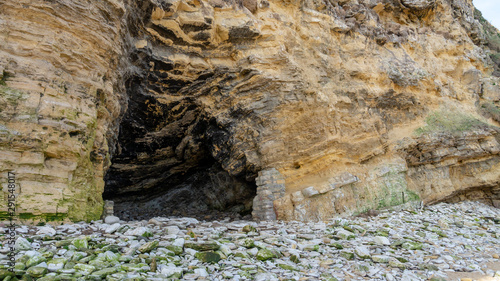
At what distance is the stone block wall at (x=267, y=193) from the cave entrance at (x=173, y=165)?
0.66 meters

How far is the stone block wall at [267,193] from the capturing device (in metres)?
8.91

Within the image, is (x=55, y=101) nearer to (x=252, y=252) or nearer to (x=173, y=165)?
(x=252, y=252)

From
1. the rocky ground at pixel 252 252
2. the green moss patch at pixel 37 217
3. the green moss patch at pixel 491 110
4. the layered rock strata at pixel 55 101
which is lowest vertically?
the rocky ground at pixel 252 252

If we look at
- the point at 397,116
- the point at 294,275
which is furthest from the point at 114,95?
the point at 397,116

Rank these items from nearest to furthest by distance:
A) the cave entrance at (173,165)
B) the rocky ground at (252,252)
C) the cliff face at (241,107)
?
the rocky ground at (252,252)
the cliff face at (241,107)
the cave entrance at (173,165)

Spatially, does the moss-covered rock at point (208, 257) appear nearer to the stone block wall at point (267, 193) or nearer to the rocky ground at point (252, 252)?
the rocky ground at point (252, 252)

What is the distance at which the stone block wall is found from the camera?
8914 millimetres

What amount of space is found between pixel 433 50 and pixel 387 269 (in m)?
12.7

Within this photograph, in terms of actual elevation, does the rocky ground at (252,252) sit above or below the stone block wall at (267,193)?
below

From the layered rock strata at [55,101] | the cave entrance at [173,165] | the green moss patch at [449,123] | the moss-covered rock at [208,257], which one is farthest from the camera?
the green moss patch at [449,123]

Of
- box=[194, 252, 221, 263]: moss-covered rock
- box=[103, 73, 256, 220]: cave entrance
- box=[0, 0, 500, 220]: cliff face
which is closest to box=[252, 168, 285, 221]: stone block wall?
box=[0, 0, 500, 220]: cliff face

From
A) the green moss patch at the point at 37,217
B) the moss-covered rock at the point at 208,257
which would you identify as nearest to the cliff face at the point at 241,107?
the green moss patch at the point at 37,217

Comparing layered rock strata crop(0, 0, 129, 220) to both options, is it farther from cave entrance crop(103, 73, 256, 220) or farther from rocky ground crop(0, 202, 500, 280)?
cave entrance crop(103, 73, 256, 220)

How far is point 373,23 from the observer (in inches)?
495
